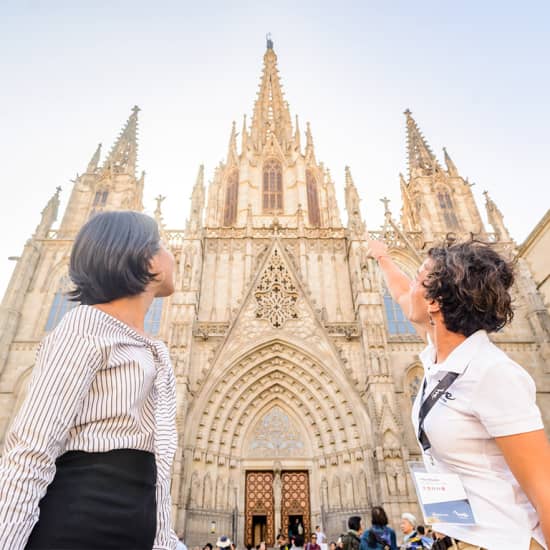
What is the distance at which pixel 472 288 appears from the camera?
1.64 metres

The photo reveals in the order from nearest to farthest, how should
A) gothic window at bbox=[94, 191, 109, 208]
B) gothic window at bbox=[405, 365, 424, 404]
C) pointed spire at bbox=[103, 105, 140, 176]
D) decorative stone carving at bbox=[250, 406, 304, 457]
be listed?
decorative stone carving at bbox=[250, 406, 304, 457] < gothic window at bbox=[405, 365, 424, 404] < gothic window at bbox=[94, 191, 109, 208] < pointed spire at bbox=[103, 105, 140, 176]

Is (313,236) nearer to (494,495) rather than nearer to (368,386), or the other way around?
(368,386)

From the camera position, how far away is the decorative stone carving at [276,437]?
46.0ft

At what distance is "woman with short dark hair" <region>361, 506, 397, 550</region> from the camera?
4438 millimetres

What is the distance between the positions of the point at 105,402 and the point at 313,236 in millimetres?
18280

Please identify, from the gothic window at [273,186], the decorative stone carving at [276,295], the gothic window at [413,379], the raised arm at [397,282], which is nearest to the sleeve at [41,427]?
the raised arm at [397,282]

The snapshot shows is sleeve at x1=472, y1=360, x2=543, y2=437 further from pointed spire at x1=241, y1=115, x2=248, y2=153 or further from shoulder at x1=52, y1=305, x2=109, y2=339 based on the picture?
pointed spire at x1=241, y1=115, x2=248, y2=153

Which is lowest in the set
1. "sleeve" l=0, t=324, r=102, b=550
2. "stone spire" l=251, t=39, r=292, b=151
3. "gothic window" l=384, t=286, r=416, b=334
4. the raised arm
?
"sleeve" l=0, t=324, r=102, b=550

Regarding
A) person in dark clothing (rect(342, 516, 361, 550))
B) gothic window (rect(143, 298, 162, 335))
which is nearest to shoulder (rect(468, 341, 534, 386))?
person in dark clothing (rect(342, 516, 361, 550))

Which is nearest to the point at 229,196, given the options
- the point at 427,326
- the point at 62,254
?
the point at 62,254

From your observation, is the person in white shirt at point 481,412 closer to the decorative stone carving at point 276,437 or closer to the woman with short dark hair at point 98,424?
the woman with short dark hair at point 98,424

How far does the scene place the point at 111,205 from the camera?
22328mm

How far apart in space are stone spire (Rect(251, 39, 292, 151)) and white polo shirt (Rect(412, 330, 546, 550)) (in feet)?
84.8

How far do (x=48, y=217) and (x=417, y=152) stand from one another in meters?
24.8
